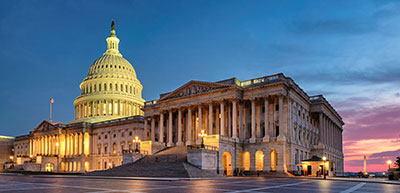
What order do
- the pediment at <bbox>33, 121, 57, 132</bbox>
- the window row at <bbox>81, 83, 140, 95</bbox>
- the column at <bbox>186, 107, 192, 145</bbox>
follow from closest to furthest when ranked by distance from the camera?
the column at <bbox>186, 107, 192, 145</bbox>
the pediment at <bbox>33, 121, 57, 132</bbox>
the window row at <bbox>81, 83, 140, 95</bbox>

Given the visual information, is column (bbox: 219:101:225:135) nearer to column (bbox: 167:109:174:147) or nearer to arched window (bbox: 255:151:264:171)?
arched window (bbox: 255:151:264:171)

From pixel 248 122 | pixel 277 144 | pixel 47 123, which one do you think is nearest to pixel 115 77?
pixel 47 123

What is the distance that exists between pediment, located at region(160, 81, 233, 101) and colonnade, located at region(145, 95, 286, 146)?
2.66 meters

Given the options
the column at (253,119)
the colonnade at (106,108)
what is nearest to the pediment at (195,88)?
the column at (253,119)

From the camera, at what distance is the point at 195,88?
76438 millimetres

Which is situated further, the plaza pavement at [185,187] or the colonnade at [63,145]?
the colonnade at [63,145]

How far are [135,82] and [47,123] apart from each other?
35.1m

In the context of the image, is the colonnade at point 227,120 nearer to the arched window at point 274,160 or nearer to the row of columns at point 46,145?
the arched window at point 274,160

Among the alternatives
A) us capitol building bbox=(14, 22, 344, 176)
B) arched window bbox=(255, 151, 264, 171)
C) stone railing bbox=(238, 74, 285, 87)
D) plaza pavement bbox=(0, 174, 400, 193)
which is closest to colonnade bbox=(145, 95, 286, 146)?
us capitol building bbox=(14, 22, 344, 176)

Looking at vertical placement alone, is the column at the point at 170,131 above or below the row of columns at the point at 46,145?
above

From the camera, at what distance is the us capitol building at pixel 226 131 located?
216 ft

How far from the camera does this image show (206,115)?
77750mm

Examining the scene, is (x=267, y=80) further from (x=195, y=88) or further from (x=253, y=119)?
(x=195, y=88)

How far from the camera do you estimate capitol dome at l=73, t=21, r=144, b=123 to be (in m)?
128
